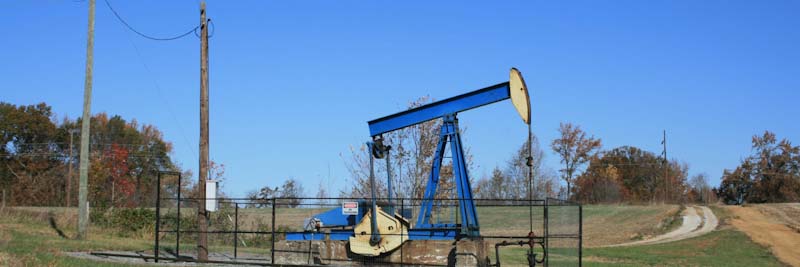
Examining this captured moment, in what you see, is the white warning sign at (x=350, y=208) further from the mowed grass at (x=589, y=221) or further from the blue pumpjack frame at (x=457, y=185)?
the mowed grass at (x=589, y=221)

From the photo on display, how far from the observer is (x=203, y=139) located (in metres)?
21.1

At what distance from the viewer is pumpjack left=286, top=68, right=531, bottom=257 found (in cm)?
1947

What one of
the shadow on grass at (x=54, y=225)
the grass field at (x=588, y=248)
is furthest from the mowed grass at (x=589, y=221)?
the shadow on grass at (x=54, y=225)

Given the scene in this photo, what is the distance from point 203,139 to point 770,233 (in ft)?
107

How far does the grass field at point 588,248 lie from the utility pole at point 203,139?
10.0 ft

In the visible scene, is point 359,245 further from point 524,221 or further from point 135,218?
point 524,221

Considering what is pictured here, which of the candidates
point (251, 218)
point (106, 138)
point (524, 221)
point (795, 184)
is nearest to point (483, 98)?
point (251, 218)

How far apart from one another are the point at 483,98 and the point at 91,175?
165ft

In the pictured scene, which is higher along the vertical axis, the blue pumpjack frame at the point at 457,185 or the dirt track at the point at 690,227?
the blue pumpjack frame at the point at 457,185

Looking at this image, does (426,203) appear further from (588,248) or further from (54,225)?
(588,248)

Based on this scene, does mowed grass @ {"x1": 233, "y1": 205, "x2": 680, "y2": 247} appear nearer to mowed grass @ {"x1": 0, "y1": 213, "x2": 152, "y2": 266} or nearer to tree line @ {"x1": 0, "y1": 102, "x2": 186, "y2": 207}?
mowed grass @ {"x1": 0, "y1": 213, "x2": 152, "y2": 266}

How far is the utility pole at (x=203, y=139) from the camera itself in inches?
820

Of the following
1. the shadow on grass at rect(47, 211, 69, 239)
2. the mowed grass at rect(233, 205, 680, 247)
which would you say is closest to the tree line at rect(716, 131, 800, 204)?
the mowed grass at rect(233, 205, 680, 247)

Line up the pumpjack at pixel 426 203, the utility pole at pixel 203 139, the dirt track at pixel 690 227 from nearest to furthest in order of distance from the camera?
the pumpjack at pixel 426 203
the utility pole at pixel 203 139
the dirt track at pixel 690 227
